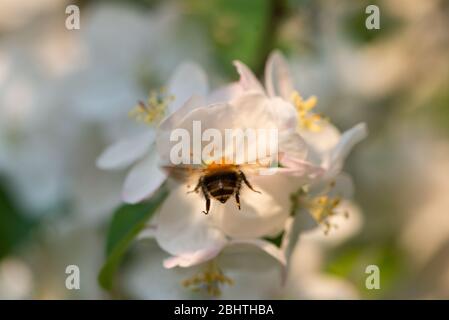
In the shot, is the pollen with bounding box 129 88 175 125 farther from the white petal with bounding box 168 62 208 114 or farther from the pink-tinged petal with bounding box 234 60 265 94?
the pink-tinged petal with bounding box 234 60 265 94

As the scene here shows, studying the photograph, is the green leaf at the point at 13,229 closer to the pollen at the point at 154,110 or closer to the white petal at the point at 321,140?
the pollen at the point at 154,110

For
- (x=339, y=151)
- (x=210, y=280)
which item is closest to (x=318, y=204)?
(x=339, y=151)

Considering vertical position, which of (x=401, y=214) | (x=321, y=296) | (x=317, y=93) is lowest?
(x=321, y=296)

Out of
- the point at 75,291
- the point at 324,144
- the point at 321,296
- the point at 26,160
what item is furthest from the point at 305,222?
the point at 26,160

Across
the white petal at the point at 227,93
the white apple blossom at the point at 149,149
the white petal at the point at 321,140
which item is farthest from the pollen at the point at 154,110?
the white petal at the point at 321,140

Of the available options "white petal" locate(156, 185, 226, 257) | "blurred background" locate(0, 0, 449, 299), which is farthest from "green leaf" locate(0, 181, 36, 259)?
"white petal" locate(156, 185, 226, 257)

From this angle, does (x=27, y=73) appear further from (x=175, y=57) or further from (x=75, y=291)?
(x=75, y=291)
